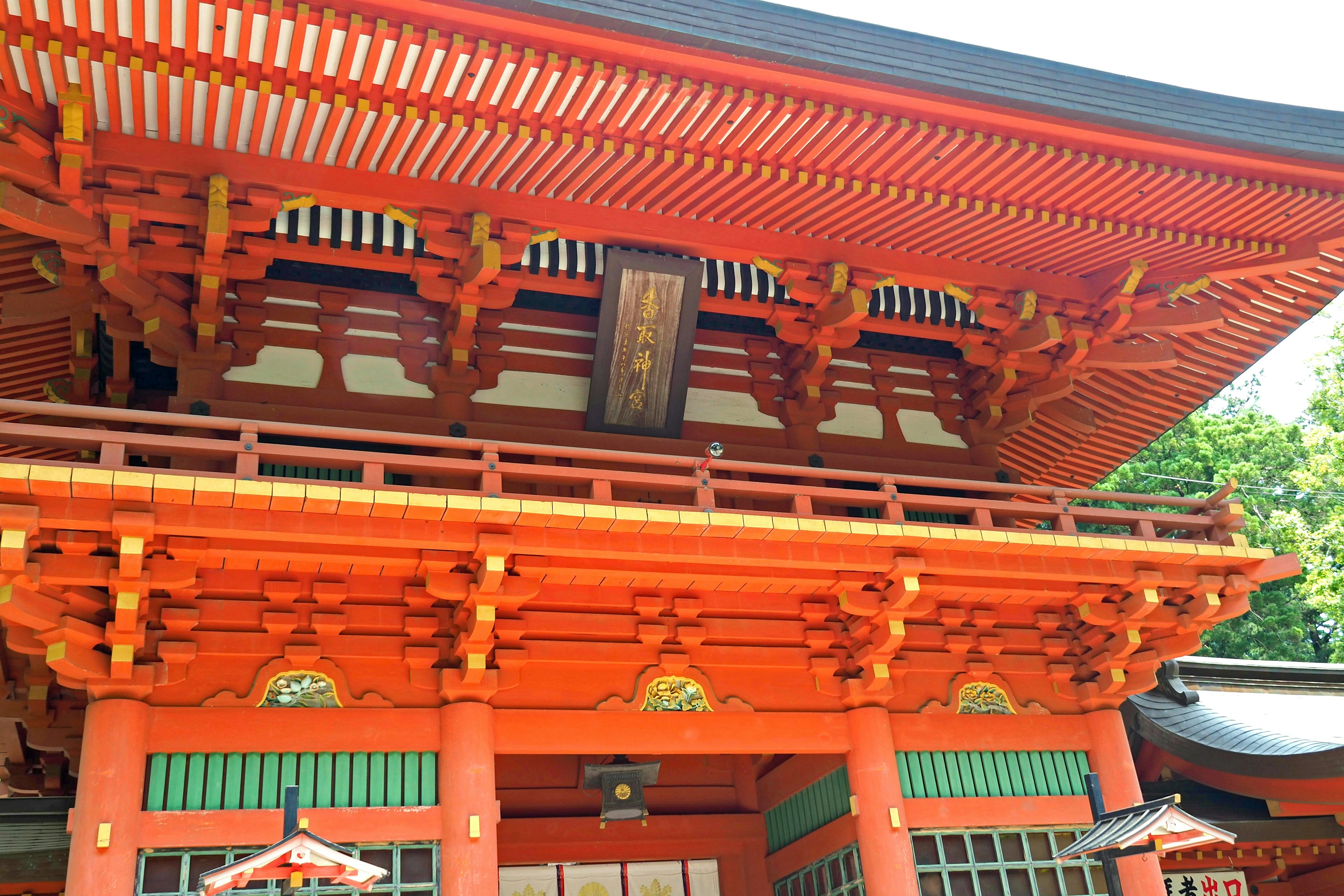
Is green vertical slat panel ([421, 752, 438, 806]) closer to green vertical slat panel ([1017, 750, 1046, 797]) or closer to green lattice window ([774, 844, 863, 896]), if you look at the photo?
green lattice window ([774, 844, 863, 896])

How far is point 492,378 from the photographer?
893 cm

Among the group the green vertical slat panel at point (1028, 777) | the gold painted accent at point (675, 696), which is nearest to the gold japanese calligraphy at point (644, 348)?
the gold painted accent at point (675, 696)

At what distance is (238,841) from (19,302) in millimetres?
4039

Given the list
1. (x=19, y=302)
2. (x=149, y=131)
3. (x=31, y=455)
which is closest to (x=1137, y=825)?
(x=149, y=131)

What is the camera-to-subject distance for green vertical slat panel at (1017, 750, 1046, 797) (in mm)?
8656

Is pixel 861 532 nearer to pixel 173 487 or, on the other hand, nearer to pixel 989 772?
pixel 989 772

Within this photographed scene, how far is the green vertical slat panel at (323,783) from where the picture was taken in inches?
277

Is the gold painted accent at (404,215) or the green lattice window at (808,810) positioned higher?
the gold painted accent at (404,215)

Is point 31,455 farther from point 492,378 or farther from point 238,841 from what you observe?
point 238,841

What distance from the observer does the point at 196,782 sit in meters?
6.88

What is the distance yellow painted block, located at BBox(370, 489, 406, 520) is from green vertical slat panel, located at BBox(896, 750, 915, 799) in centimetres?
423

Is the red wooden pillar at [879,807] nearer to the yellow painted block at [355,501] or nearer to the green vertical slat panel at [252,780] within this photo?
the yellow painted block at [355,501]

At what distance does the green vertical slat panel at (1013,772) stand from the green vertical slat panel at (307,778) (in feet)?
16.8

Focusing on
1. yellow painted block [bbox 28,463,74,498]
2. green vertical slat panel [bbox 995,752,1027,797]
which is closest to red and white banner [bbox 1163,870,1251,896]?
green vertical slat panel [bbox 995,752,1027,797]
